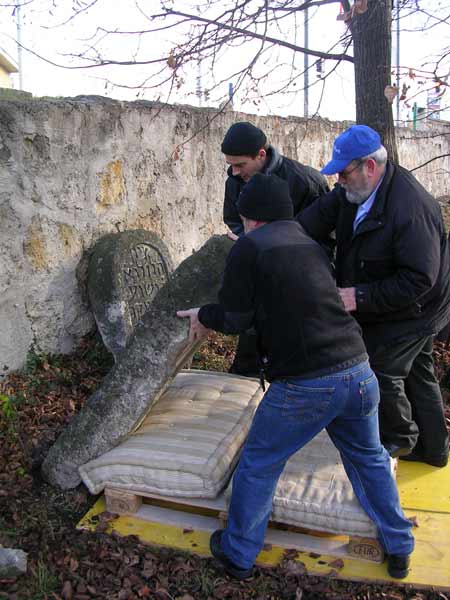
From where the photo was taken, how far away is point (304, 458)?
3461 millimetres


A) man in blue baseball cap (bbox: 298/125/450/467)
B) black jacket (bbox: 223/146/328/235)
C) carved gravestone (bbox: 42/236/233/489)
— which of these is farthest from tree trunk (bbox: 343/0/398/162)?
carved gravestone (bbox: 42/236/233/489)

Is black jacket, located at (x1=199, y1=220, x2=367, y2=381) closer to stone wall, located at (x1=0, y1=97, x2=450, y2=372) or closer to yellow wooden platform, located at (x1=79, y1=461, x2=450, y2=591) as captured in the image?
yellow wooden platform, located at (x1=79, y1=461, x2=450, y2=591)

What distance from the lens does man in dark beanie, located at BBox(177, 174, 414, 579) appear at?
268 cm

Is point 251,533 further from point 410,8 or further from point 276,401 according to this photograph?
point 410,8

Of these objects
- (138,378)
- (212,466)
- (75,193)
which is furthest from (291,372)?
(75,193)

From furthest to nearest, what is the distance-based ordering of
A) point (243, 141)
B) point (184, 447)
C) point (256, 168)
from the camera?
1. point (256, 168)
2. point (243, 141)
3. point (184, 447)

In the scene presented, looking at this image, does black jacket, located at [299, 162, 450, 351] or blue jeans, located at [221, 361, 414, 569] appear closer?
blue jeans, located at [221, 361, 414, 569]

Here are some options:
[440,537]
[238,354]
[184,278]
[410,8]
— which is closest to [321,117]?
[410,8]

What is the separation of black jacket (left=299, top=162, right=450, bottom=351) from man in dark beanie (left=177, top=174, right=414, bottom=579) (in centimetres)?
46

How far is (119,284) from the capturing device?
4.93 metres

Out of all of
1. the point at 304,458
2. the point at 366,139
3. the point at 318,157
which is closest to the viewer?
the point at 366,139

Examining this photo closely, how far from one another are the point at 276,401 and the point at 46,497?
1659 millimetres

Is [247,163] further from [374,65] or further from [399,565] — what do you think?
[399,565]

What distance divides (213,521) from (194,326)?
3.55 ft
